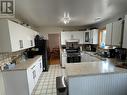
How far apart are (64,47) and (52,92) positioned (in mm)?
3447

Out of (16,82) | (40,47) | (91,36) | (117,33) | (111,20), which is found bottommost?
(16,82)

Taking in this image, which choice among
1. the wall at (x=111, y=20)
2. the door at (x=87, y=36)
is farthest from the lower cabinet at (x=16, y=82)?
the door at (x=87, y=36)

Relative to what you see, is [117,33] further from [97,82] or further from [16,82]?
[16,82]

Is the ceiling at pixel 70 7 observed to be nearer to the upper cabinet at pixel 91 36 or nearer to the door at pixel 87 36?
the upper cabinet at pixel 91 36

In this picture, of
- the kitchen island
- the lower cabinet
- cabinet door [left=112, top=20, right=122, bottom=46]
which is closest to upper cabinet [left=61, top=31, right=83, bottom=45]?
cabinet door [left=112, top=20, right=122, bottom=46]

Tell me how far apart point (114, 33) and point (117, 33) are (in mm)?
137

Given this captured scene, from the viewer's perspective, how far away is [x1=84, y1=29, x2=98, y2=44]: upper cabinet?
15.7 ft

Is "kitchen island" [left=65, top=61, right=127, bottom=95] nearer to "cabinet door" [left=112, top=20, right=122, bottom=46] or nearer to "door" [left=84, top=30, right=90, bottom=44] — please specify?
"cabinet door" [left=112, top=20, right=122, bottom=46]

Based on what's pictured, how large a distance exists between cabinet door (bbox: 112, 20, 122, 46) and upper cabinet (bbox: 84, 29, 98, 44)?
6.93 feet

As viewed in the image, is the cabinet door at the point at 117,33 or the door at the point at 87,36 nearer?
the cabinet door at the point at 117,33

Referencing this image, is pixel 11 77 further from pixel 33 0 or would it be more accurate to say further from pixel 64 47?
pixel 64 47

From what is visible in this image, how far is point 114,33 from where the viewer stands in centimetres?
265

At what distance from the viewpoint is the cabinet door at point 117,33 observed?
242 cm

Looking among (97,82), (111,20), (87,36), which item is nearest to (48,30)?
→ (87,36)
